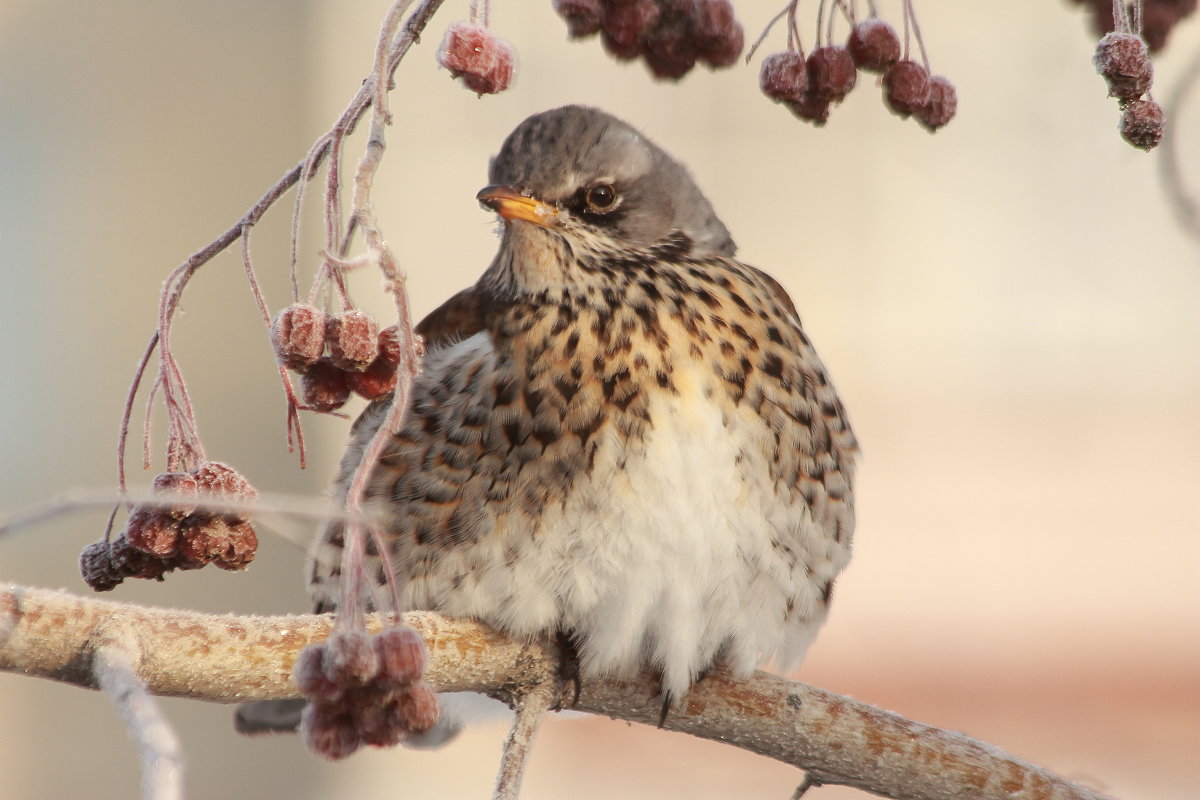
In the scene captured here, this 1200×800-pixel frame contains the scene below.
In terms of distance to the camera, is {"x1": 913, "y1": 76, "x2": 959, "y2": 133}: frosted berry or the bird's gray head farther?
the bird's gray head

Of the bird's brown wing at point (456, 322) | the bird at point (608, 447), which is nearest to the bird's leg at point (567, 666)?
the bird at point (608, 447)

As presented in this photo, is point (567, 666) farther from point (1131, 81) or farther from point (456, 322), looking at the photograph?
point (1131, 81)

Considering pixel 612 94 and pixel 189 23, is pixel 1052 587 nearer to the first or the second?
pixel 612 94

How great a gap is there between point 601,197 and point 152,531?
2.11 feet

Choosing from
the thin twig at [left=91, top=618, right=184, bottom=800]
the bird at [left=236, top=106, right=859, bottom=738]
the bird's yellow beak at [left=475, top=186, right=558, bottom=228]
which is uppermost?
the bird's yellow beak at [left=475, top=186, right=558, bottom=228]

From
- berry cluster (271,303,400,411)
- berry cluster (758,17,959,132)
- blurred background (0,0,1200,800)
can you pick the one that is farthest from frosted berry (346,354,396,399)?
blurred background (0,0,1200,800)

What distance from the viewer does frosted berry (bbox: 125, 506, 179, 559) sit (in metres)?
0.87

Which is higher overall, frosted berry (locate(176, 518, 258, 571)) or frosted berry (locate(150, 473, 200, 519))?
frosted berry (locate(150, 473, 200, 519))

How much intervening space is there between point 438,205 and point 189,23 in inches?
32.0

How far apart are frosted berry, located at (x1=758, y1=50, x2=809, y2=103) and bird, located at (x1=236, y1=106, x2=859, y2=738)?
13.0 inches

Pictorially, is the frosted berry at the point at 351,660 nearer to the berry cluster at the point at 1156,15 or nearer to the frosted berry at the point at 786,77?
the frosted berry at the point at 786,77

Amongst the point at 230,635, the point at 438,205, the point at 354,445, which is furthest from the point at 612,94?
the point at 230,635

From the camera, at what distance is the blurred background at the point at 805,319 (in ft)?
12.3

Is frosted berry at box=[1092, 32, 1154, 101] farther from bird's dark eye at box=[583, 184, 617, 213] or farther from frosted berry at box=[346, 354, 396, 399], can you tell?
bird's dark eye at box=[583, 184, 617, 213]
